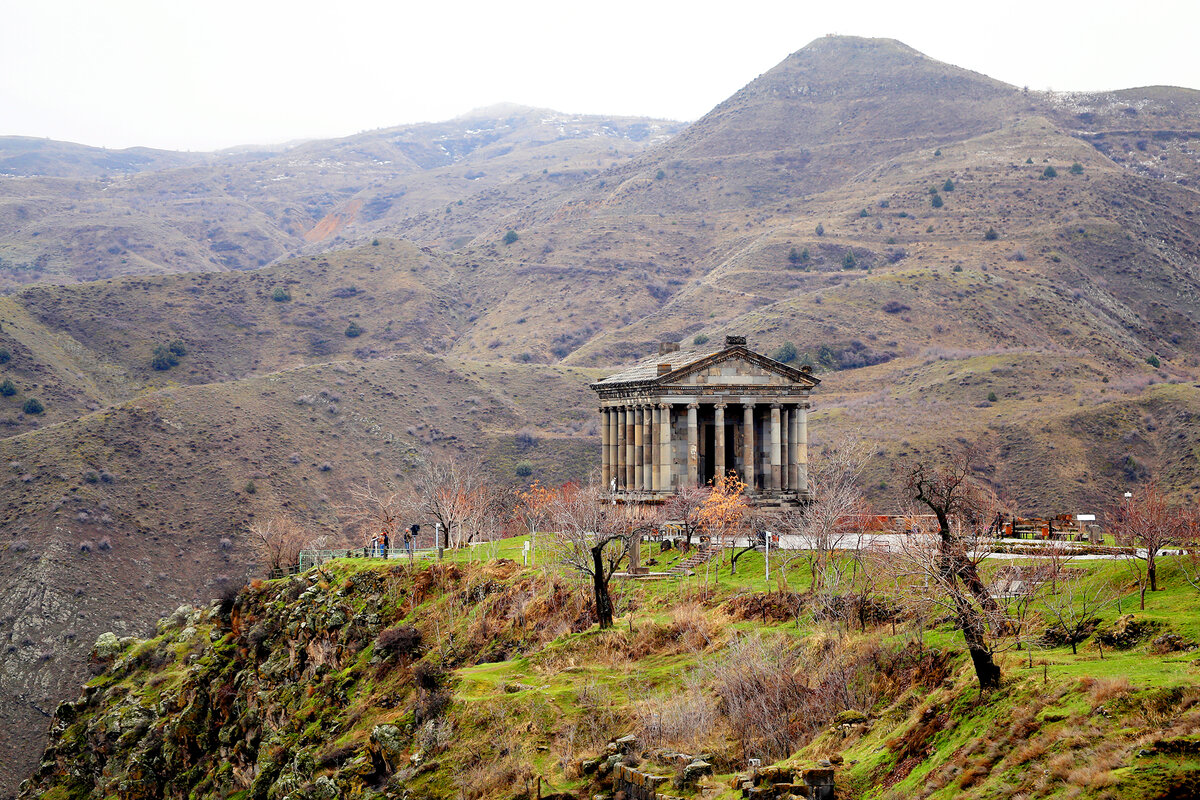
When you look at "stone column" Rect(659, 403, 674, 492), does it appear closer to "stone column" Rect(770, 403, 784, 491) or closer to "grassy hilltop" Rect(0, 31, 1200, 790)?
"stone column" Rect(770, 403, 784, 491)

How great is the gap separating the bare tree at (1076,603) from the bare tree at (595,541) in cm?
1517

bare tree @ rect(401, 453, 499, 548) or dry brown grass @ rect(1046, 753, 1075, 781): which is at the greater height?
dry brown grass @ rect(1046, 753, 1075, 781)

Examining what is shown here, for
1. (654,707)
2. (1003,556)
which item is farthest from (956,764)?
(1003,556)

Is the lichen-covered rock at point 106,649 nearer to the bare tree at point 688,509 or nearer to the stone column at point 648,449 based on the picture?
the stone column at point 648,449

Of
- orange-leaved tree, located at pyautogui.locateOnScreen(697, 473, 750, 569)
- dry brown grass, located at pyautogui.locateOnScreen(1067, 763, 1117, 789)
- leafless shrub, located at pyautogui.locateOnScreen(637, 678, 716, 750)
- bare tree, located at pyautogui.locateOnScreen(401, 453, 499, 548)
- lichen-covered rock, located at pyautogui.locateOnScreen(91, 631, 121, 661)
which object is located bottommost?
lichen-covered rock, located at pyautogui.locateOnScreen(91, 631, 121, 661)

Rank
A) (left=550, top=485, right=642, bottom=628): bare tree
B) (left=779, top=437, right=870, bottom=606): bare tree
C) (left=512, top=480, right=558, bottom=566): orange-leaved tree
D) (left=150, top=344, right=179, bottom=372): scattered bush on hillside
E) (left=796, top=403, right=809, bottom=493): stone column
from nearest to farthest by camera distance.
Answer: (left=779, top=437, right=870, bottom=606): bare tree, (left=550, top=485, right=642, bottom=628): bare tree, (left=512, top=480, right=558, bottom=566): orange-leaved tree, (left=796, top=403, right=809, bottom=493): stone column, (left=150, top=344, right=179, bottom=372): scattered bush on hillside

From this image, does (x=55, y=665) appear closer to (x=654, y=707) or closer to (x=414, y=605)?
(x=414, y=605)

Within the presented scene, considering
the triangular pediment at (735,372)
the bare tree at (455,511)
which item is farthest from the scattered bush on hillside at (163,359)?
the triangular pediment at (735,372)

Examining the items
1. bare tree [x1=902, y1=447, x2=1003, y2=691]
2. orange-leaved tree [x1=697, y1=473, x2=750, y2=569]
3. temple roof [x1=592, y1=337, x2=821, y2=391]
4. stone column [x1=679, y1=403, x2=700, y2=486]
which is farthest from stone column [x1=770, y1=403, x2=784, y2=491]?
bare tree [x1=902, y1=447, x2=1003, y2=691]

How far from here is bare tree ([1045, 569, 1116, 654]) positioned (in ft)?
83.0

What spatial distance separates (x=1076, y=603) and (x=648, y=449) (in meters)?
31.9

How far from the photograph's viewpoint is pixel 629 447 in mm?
61562

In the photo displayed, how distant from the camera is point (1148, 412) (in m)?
106

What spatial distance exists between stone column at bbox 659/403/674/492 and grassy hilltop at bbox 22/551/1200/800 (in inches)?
305
